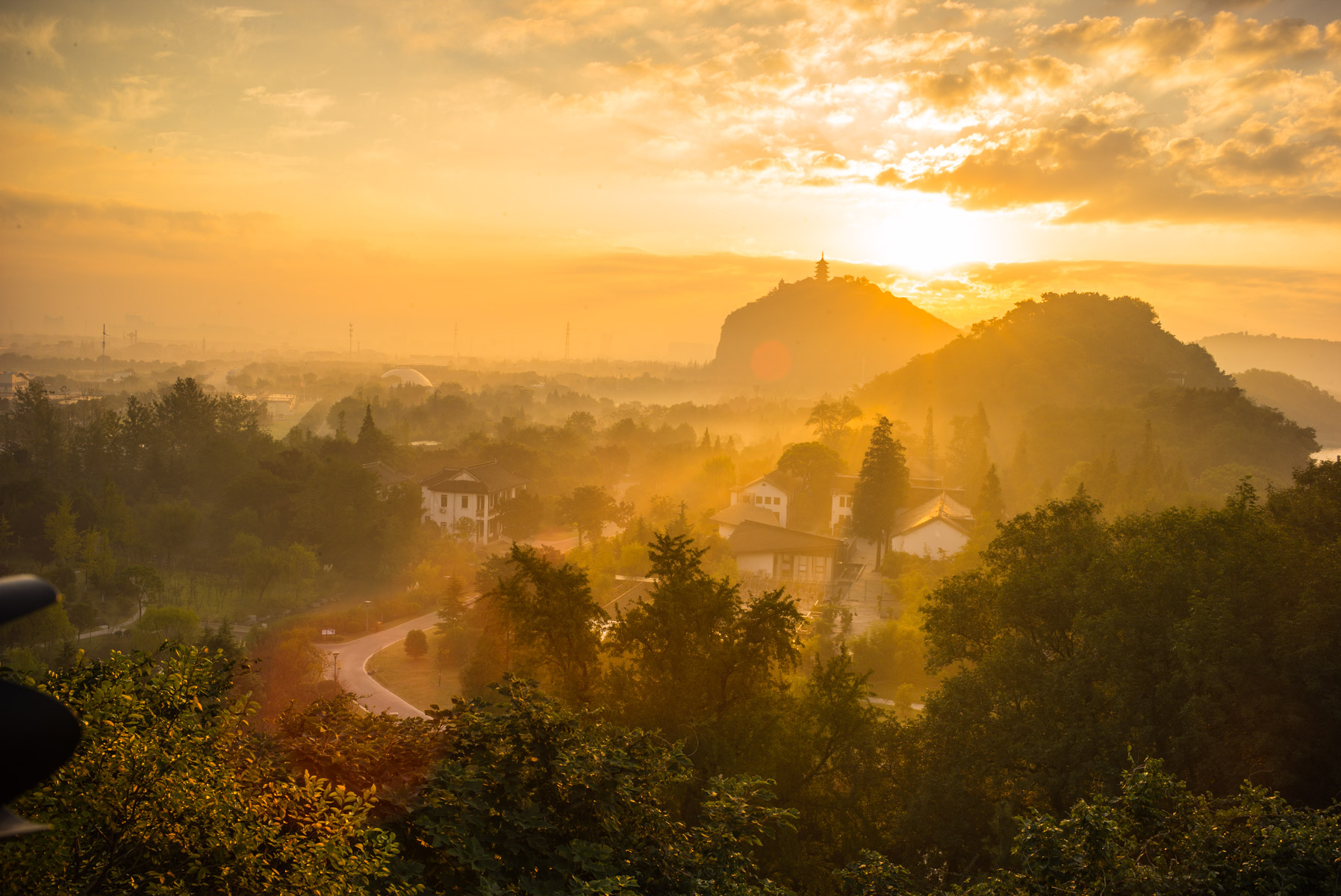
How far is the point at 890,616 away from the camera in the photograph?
94.4 ft

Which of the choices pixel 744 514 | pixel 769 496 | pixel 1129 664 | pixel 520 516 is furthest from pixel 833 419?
pixel 1129 664

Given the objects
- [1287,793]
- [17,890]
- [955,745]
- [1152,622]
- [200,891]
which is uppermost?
[17,890]

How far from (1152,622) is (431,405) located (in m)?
98.9

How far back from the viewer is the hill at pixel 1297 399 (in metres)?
114

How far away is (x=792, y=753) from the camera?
12617 mm

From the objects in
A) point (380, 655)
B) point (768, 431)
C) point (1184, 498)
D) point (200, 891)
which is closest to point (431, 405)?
point (768, 431)

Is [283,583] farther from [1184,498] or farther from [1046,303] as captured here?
[1046,303]

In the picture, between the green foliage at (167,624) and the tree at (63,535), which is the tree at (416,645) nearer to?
the green foliage at (167,624)

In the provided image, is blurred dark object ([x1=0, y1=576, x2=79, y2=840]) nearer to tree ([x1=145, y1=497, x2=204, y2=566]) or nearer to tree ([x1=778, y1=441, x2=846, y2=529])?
tree ([x1=145, y1=497, x2=204, y2=566])

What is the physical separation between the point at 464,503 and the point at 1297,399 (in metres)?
149

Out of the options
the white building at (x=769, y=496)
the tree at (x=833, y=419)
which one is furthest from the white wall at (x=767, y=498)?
the tree at (x=833, y=419)

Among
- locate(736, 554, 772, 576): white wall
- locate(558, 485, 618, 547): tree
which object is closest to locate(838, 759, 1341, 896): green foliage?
locate(736, 554, 772, 576): white wall

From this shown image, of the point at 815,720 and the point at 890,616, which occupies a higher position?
the point at 815,720

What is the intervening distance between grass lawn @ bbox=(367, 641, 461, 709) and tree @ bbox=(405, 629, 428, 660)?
183mm
